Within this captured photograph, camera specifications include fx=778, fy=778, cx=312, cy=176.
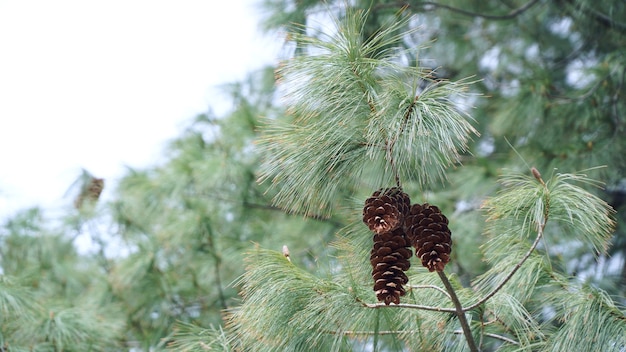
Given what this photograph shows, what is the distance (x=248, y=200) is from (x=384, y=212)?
1870 millimetres

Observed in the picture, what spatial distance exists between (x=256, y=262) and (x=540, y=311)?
2.26 ft

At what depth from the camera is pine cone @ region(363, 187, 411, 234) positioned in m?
1.32

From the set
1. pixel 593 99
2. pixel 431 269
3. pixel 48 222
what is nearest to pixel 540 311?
pixel 431 269

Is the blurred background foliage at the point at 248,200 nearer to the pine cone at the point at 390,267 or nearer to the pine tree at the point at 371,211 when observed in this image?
the pine tree at the point at 371,211

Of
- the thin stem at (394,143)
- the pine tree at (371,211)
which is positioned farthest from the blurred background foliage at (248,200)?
the thin stem at (394,143)

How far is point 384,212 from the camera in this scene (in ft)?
4.35

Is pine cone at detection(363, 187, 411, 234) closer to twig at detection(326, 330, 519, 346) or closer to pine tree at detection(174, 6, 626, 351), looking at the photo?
pine tree at detection(174, 6, 626, 351)

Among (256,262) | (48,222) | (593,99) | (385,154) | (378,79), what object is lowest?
(48,222)

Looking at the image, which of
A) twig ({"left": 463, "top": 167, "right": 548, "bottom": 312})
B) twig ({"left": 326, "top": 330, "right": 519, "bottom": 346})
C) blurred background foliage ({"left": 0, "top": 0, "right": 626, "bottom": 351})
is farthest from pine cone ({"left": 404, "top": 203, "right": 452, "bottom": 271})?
blurred background foliage ({"left": 0, "top": 0, "right": 626, "bottom": 351})

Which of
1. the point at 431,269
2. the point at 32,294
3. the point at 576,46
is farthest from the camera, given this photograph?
the point at 576,46

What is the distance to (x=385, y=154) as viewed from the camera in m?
1.45

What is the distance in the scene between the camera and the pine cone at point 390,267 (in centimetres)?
135

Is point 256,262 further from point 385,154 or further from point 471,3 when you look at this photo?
point 471,3

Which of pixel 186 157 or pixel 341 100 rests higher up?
pixel 341 100
